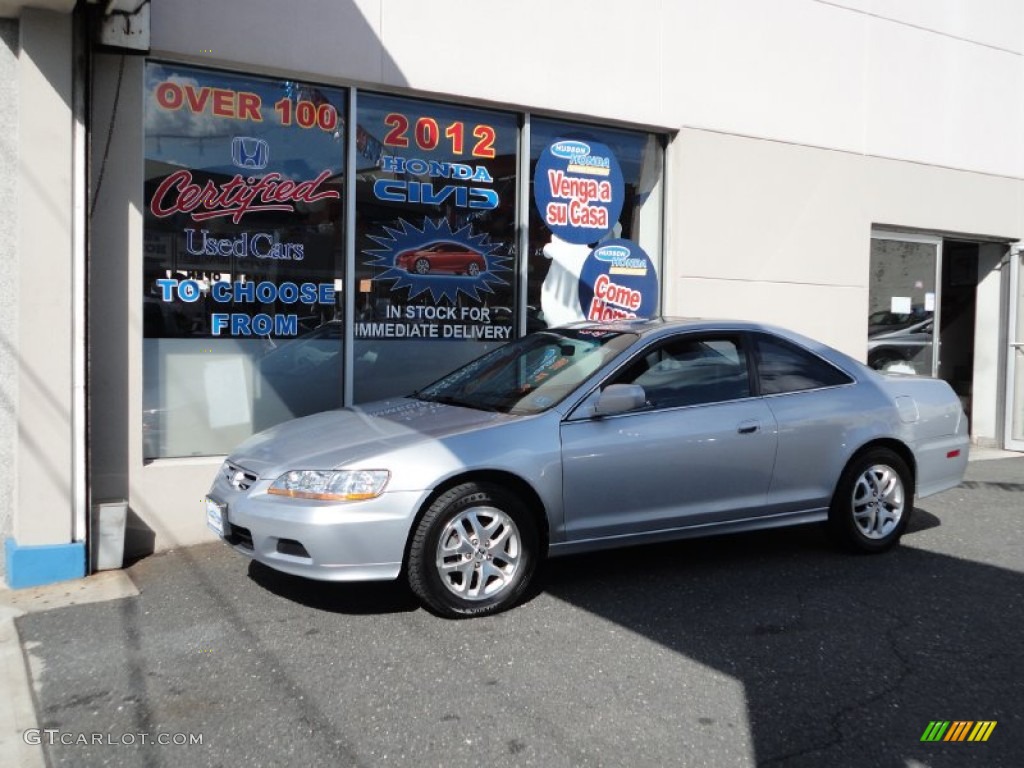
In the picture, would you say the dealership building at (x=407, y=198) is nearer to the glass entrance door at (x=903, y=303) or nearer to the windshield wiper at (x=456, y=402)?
the glass entrance door at (x=903, y=303)

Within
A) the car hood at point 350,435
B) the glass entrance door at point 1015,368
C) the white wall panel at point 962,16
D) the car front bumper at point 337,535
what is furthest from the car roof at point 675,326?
the glass entrance door at point 1015,368

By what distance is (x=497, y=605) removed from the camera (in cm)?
483

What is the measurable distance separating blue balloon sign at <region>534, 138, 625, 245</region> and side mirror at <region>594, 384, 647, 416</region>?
353 centimetres

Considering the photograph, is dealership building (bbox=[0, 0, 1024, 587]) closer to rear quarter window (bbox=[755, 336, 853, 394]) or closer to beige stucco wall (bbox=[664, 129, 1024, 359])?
beige stucco wall (bbox=[664, 129, 1024, 359])

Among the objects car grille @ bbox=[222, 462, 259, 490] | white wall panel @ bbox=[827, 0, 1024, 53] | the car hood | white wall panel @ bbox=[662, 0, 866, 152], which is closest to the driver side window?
the car hood

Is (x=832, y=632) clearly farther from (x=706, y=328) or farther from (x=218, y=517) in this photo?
(x=218, y=517)

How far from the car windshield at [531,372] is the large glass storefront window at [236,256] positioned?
4.99ft

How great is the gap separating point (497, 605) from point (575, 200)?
4600 millimetres

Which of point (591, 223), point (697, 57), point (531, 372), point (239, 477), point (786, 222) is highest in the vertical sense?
point (697, 57)

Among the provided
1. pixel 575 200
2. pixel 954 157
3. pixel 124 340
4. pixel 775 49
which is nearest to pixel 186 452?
pixel 124 340

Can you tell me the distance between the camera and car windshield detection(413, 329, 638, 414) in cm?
529

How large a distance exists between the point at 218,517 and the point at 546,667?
1968mm

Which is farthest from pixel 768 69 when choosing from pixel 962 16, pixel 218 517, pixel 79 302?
pixel 218 517

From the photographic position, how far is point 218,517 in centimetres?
498
